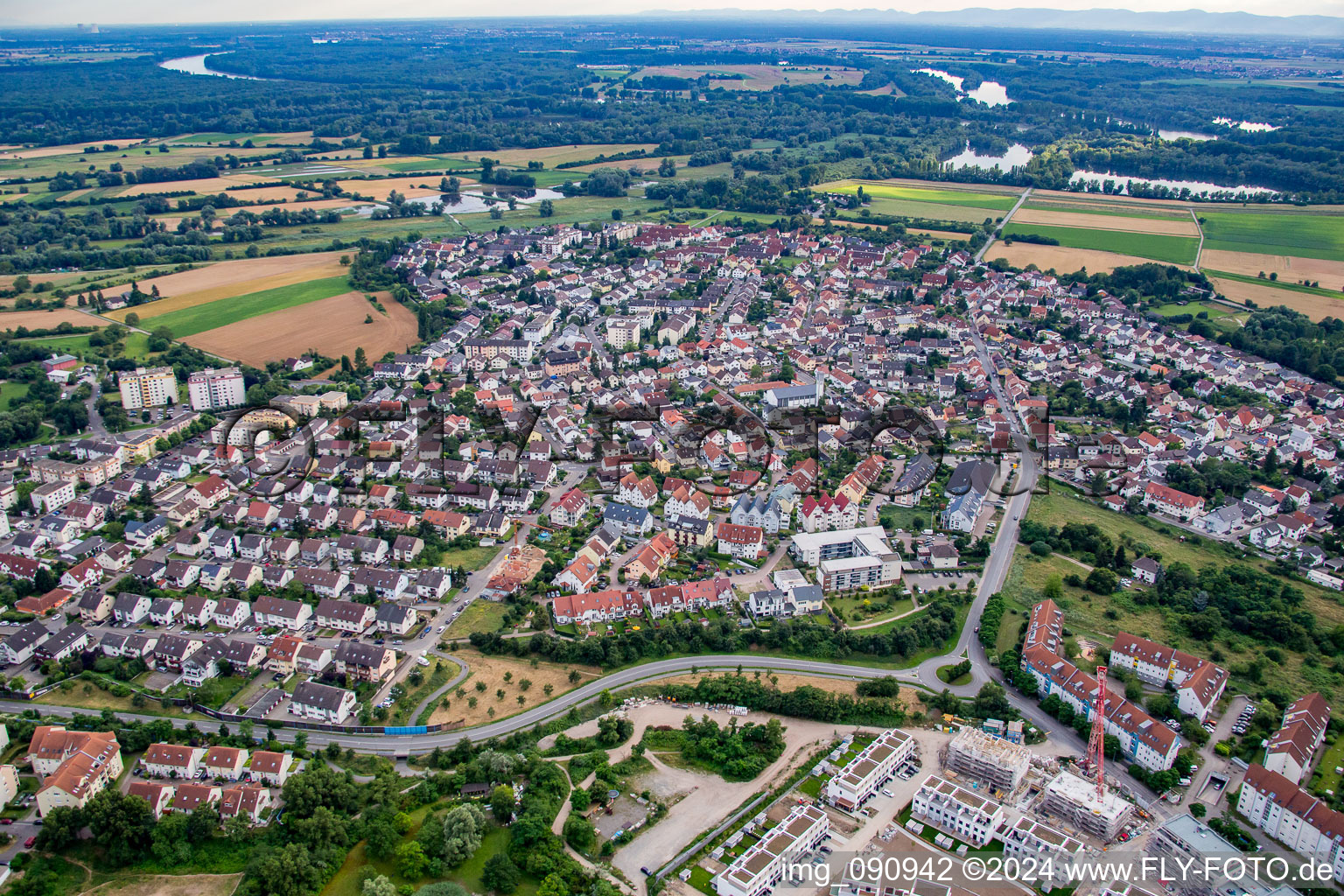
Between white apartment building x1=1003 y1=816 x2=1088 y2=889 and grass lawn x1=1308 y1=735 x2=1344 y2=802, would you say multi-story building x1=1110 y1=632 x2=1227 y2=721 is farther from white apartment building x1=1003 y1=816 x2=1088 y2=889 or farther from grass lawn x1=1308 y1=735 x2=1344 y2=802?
white apartment building x1=1003 y1=816 x2=1088 y2=889


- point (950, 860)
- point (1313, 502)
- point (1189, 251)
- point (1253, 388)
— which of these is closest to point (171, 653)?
point (950, 860)

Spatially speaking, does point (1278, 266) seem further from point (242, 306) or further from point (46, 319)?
point (46, 319)

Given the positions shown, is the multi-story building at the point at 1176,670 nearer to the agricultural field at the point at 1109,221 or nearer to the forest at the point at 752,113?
the agricultural field at the point at 1109,221

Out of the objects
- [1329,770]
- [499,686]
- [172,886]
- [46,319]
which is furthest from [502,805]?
[46,319]

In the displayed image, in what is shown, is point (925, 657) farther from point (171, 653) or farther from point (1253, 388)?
point (1253, 388)

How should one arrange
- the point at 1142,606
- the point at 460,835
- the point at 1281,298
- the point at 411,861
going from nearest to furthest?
the point at 411,861, the point at 460,835, the point at 1142,606, the point at 1281,298
